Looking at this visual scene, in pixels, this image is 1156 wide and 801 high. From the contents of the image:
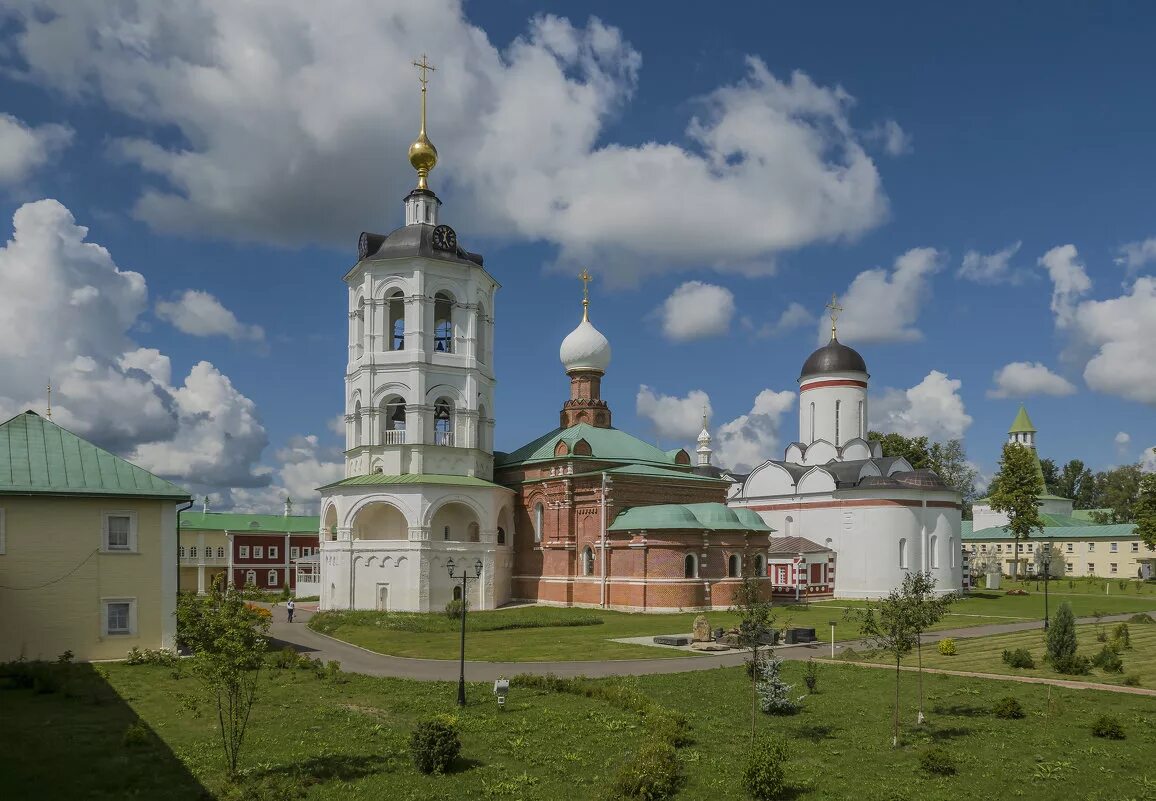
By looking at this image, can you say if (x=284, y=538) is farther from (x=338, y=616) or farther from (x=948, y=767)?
(x=948, y=767)

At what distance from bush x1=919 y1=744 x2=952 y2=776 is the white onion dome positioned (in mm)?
43742

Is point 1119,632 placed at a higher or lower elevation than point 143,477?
lower

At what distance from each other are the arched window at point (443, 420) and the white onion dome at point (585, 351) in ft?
34.3

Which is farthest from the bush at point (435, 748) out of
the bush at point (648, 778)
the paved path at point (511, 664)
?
the paved path at point (511, 664)

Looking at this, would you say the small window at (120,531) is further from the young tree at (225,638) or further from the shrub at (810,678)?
the shrub at (810,678)

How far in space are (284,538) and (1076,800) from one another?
77.9m

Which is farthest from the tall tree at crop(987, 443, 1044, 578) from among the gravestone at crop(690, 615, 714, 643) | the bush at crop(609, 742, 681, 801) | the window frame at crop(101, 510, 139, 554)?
the bush at crop(609, 742, 681, 801)

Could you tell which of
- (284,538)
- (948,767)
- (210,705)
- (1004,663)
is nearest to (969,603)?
(1004,663)

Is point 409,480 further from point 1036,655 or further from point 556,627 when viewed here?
point 1036,655

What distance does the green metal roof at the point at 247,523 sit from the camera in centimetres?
8325

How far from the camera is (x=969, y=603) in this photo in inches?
2132

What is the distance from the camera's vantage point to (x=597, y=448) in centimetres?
5416

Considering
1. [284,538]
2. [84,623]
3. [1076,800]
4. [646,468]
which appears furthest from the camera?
[284,538]

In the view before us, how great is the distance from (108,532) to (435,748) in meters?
17.2
